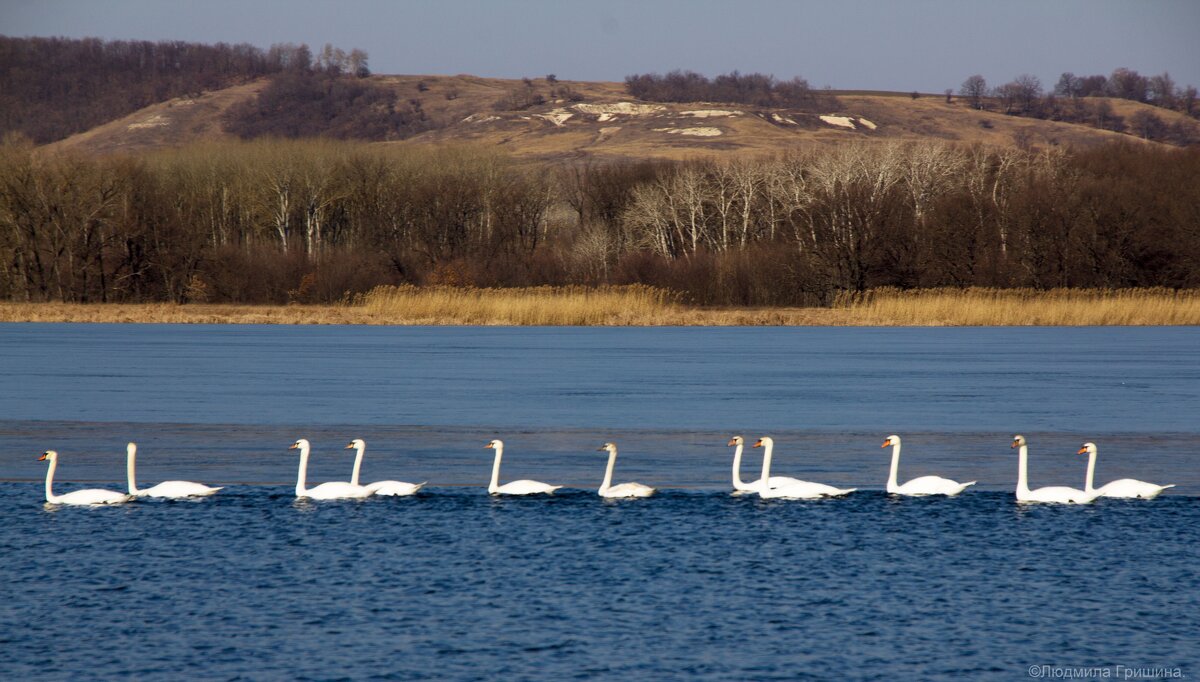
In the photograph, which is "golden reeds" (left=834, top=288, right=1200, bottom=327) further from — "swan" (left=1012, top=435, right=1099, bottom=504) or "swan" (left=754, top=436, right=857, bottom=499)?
"swan" (left=754, top=436, right=857, bottom=499)

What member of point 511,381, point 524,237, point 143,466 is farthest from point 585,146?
point 143,466

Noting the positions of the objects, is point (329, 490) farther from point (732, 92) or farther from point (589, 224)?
point (732, 92)

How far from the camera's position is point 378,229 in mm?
71812

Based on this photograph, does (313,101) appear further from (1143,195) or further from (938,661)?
(938,661)

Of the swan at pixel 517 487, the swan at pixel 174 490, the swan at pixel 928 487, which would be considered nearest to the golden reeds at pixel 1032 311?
the swan at pixel 928 487

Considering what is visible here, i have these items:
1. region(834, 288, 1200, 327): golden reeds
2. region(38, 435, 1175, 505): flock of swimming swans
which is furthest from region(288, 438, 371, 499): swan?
region(834, 288, 1200, 327): golden reeds

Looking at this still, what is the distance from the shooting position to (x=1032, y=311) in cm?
4475

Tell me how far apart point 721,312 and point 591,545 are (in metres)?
39.2

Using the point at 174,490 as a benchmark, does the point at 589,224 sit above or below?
above

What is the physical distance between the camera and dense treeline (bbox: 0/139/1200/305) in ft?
177

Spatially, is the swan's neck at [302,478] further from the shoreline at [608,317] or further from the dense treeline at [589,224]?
the dense treeline at [589,224]

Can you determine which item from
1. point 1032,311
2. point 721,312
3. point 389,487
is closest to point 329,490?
point 389,487

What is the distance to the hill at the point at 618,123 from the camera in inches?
5763

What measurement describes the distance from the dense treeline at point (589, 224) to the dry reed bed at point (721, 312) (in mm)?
4593
